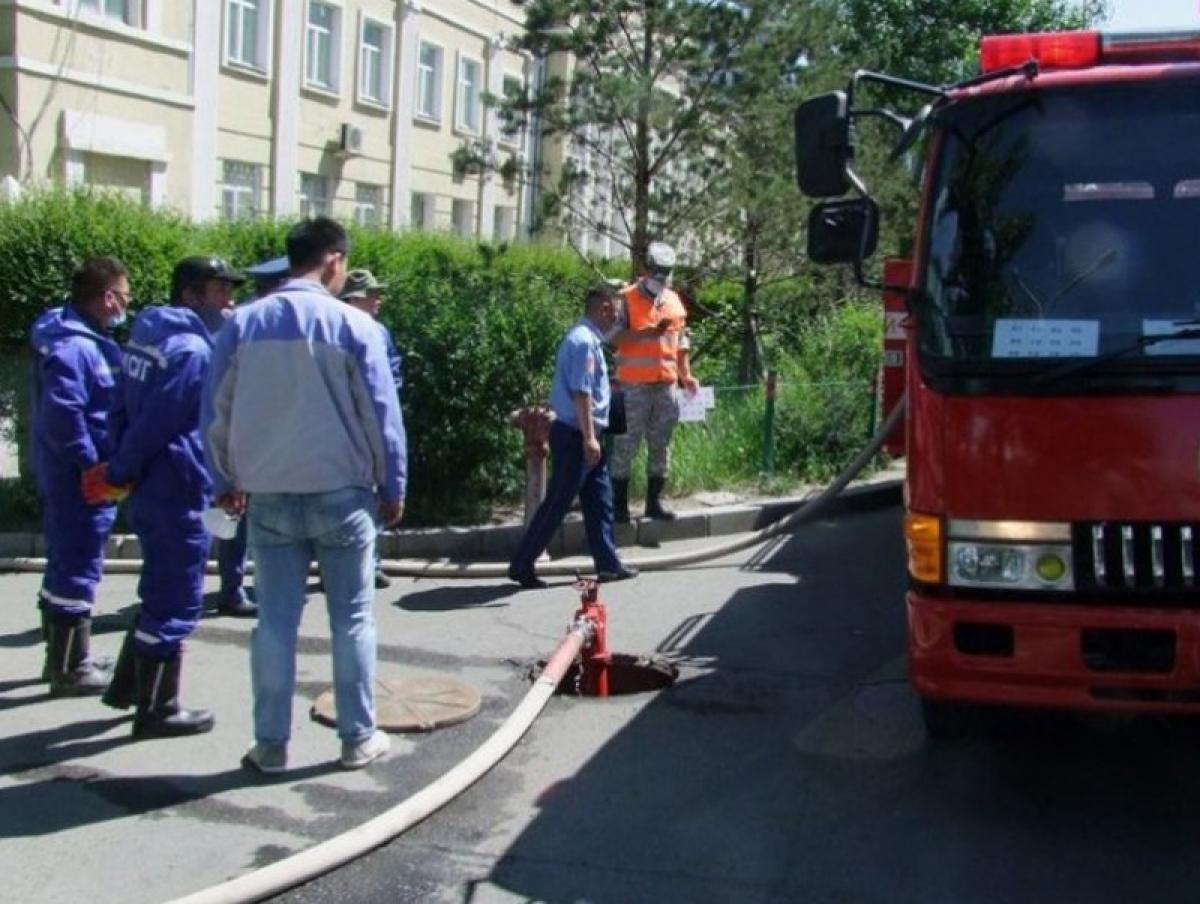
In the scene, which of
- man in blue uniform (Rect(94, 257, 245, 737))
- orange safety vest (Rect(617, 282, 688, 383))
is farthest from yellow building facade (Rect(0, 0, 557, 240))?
man in blue uniform (Rect(94, 257, 245, 737))

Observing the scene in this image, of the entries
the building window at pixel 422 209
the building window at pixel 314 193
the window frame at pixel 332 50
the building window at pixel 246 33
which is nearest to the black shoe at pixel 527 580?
the building window at pixel 246 33

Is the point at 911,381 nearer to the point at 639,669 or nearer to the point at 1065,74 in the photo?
the point at 1065,74

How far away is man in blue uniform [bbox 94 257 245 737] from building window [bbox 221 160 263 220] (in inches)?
748

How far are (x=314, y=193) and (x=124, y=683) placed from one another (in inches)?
887

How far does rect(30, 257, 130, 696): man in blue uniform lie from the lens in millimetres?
6109

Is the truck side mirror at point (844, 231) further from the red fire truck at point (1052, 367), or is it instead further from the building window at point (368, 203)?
the building window at point (368, 203)

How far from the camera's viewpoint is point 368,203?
29.0 metres

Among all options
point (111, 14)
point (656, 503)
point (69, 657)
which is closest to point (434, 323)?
point (656, 503)

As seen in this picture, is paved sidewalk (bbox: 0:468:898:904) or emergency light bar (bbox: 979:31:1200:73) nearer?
paved sidewalk (bbox: 0:468:898:904)

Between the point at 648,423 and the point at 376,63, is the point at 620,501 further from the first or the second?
the point at 376,63

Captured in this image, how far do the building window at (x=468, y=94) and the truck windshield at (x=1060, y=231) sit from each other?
87.9 ft

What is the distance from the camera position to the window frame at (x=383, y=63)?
91.7ft

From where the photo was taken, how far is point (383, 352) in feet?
17.5

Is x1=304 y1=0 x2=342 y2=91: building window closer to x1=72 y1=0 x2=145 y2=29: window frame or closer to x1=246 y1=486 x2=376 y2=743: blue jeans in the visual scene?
x1=72 y1=0 x2=145 y2=29: window frame
